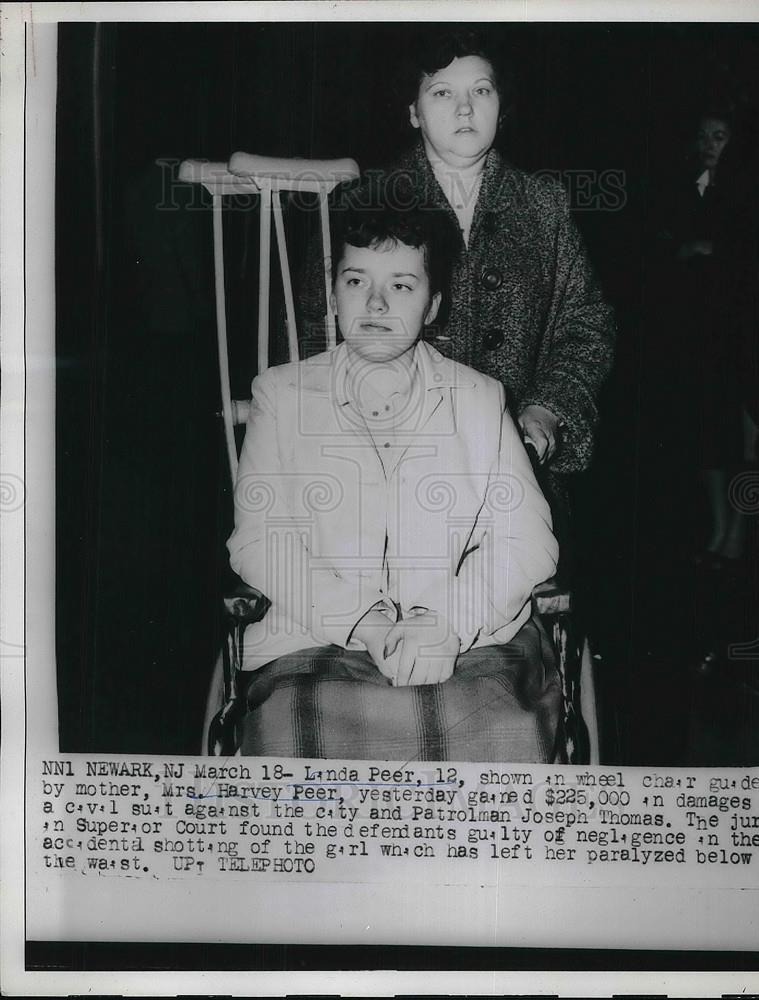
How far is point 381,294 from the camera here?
52.1 inches

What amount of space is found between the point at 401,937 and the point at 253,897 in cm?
22

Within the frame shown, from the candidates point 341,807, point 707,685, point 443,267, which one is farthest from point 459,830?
point 443,267

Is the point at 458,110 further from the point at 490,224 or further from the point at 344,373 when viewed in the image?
the point at 344,373

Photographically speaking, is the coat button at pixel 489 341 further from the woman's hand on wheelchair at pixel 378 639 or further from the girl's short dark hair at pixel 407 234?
the woman's hand on wheelchair at pixel 378 639

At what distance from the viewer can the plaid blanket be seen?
1.33 metres

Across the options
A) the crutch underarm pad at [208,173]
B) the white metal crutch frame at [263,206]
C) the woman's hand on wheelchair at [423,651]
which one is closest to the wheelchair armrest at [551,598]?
the woman's hand on wheelchair at [423,651]

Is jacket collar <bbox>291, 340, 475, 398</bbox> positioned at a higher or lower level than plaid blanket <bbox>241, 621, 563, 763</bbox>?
higher

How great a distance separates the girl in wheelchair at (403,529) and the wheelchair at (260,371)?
20 millimetres

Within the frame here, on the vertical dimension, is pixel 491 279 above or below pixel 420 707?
above

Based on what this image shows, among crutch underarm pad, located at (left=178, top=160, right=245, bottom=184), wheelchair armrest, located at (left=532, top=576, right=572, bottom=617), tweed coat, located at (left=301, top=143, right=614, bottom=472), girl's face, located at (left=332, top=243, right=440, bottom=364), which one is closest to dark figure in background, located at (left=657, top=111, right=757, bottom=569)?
tweed coat, located at (left=301, top=143, right=614, bottom=472)

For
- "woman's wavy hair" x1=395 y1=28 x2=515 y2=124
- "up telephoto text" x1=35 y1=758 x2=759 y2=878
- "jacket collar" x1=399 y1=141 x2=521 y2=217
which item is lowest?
"up telephoto text" x1=35 y1=758 x2=759 y2=878

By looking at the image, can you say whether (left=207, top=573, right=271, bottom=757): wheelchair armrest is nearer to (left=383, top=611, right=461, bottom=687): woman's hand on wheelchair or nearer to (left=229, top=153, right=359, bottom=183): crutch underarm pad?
(left=383, top=611, right=461, bottom=687): woman's hand on wheelchair

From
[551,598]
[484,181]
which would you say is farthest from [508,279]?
[551,598]

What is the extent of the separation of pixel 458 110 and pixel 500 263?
8.7 inches
